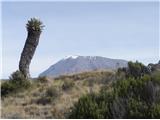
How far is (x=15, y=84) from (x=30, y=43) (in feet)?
10.2

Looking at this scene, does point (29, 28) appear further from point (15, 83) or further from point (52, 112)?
point (52, 112)

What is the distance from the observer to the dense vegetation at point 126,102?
948cm

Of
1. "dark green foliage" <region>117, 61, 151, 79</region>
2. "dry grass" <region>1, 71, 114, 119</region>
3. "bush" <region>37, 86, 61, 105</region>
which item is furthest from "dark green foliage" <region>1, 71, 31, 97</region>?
"dark green foliage" <region>117, 61, 151, 79</region>

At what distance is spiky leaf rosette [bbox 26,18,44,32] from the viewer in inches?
914

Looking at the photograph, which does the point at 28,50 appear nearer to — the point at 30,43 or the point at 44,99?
the point at 30,43

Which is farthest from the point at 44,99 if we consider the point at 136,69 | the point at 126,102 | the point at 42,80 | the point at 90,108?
the point at 42,80

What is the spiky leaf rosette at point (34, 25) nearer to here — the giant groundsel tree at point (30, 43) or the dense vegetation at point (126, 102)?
the giant groundsel tree at point (30, 43)

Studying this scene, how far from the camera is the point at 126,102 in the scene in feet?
32.3

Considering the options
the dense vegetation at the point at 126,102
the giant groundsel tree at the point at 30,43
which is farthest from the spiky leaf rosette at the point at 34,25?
the dense vegetation at the point at 126,102

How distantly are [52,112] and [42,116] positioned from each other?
900 mm

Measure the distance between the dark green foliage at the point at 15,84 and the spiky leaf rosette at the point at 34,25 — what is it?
2.20 m

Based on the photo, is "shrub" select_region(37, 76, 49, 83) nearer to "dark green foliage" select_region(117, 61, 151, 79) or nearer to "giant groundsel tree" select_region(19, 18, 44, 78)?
"giant groundsel tree" select_region(19, 18, 44, 78)

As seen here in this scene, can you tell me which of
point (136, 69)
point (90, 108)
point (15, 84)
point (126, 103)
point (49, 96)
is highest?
point (136, 69)

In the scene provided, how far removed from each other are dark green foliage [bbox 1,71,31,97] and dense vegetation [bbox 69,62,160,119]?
987 cm
